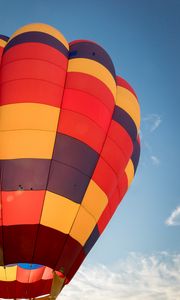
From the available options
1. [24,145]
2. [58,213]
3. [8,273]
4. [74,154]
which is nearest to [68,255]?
[58,213]

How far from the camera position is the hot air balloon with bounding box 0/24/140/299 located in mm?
6594

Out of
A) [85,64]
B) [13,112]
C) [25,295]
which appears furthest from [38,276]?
[85,64]

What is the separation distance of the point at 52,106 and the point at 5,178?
195 centimetres

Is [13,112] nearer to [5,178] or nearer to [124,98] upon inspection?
[5,178]

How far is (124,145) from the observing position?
8289mm

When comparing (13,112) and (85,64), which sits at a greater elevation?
(85,64)

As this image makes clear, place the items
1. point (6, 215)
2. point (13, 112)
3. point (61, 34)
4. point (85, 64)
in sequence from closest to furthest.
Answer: point (6, 215) → point (13, 112) → point (85, 64) → point (61, 34)

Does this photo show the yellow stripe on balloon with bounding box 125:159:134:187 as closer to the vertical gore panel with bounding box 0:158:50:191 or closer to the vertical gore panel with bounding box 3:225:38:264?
the vertical gore panel with bounding box 0:158:50:191

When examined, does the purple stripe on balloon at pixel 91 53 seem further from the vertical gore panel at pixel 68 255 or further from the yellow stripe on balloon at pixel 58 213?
the vertical gore panel at pixel 68 255

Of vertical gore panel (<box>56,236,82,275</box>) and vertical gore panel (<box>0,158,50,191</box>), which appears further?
vertical gore panel (<box>56,236,82,275</box>)

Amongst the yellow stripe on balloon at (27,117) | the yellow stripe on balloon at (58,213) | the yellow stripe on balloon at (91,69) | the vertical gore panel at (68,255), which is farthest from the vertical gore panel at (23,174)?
the yellow stripe on balloon at (91,69)

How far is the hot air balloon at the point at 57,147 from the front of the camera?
21.6 ft

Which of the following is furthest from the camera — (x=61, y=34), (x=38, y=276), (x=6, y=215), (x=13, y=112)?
(x=38, y=276)

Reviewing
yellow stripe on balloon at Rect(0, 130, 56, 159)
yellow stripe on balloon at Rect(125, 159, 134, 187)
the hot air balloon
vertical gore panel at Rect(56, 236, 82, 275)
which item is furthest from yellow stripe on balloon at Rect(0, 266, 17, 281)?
yellow stripe on balloon at Rect(0, 130, 56, 159)
